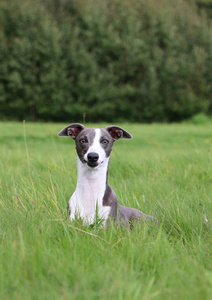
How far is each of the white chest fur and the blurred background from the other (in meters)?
21.3

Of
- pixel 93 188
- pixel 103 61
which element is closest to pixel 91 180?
pixel 93 188

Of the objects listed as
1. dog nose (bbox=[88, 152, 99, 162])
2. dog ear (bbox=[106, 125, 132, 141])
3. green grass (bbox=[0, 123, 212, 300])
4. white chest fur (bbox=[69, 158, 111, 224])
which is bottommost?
green grass (bbox=[0, 123, 212, 300])

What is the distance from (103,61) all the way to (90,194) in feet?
77.9

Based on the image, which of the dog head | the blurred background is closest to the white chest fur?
the dog head

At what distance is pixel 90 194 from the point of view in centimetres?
371

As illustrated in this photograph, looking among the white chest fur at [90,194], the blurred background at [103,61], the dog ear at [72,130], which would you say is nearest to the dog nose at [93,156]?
the white chest fur at [90,194]

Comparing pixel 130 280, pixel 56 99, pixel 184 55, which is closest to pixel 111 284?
pixel 130 280

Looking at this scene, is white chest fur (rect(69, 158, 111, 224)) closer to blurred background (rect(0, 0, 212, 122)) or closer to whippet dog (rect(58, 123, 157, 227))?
whippet dog (rect(58, 123, 157, 227))

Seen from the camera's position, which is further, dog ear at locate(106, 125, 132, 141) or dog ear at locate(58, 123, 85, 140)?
dog ear at locate(106, 125, 132, 141)

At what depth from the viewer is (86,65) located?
82.4ft

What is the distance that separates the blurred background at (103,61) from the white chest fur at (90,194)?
2135 centimetres

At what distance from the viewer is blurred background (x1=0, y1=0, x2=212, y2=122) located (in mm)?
24828

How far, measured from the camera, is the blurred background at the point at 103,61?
81.5 feet

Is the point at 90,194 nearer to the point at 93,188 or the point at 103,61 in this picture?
the point at 93,188
